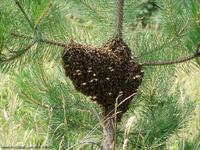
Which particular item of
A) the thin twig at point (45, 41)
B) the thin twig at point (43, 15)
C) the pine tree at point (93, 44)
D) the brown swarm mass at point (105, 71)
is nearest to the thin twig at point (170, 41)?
the pine tree at point (93, 44)

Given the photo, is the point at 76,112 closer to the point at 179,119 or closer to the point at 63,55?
the point at 179,119

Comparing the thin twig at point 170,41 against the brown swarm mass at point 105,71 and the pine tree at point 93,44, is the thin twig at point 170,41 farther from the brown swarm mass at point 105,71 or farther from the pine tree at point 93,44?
the brown swarm mass at point 105,71

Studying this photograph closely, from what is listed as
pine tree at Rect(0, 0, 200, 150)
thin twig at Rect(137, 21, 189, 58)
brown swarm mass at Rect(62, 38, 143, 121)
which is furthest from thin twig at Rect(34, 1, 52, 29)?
thin twig at Rect(137, 21, 189, 58)

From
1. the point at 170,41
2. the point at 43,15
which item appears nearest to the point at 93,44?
the point at 170,41

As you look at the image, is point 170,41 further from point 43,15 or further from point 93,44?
point 43,15

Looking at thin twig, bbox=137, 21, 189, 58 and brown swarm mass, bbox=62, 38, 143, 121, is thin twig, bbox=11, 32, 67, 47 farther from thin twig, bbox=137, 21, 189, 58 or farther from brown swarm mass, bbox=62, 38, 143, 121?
thin twig, bbox=137, 21, 189, 58

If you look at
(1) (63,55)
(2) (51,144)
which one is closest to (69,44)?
(1) (63,55)
